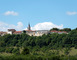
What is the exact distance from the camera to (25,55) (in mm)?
40406

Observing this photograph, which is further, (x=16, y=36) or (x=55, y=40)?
(x=16, y=36)

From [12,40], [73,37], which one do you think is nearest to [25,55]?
[73,37]

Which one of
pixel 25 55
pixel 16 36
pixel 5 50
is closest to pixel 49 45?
pixel 5 50

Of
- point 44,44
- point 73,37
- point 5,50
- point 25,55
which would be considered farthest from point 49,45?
point 25,55

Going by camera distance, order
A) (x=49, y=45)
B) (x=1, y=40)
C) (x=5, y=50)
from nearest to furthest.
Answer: (x=5, y=50) < (x=49, y=45) < (x=1, y=40)

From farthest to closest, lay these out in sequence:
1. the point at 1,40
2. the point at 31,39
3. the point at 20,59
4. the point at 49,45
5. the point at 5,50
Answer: the point at 1,40 < the point at 31,39 < the point at 49,45 < the point at 5,50 < the point at 20,59

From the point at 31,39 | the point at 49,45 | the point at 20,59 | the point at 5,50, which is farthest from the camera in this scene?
the point at 31,39

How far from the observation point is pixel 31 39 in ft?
264

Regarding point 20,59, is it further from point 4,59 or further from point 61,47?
point 61,47

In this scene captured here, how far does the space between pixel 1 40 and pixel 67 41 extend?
82.4 ft

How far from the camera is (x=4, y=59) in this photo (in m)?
40.4

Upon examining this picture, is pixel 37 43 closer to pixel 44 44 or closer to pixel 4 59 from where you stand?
pixel 44 44

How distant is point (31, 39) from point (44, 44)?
20.2 feet

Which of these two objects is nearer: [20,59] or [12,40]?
[20,59]
